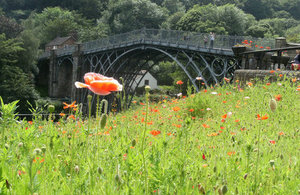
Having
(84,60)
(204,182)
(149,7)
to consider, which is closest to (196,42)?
(84,60)

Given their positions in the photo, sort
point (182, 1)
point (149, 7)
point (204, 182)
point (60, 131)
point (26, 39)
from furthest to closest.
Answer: point (182, 1)
point (149, 7)
point (26, 39)
point (60, 131)
point (204, 182)

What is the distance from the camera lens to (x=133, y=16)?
183ft

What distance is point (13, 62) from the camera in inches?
1115

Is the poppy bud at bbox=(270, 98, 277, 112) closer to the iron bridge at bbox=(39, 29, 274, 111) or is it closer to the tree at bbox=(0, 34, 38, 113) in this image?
the iron bridge at bbox=(39, 29, 274, 111)

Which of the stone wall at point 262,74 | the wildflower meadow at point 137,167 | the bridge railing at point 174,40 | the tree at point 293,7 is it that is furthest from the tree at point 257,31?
the wildflower meadow at point 137,167

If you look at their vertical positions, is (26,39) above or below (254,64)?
above

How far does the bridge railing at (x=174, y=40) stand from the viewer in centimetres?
1677

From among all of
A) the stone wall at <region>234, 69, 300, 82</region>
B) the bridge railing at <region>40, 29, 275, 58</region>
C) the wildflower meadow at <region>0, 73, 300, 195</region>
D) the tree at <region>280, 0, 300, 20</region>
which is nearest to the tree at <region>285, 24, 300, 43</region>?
the bridge railing at <region>40, 29, 275, 58</region>

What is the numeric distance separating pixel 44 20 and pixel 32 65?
1219 inches

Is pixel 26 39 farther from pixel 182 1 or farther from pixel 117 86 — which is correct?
pixel 182 1

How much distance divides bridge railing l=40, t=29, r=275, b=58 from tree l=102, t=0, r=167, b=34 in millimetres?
24999

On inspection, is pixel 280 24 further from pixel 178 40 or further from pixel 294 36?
pixel 178 40

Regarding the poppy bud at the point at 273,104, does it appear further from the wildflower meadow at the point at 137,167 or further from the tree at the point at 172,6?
the tree at the point at 172,6

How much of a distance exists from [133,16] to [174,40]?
3623 cm
